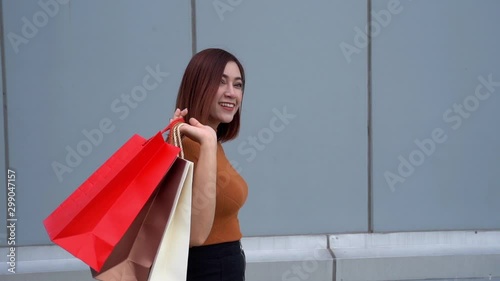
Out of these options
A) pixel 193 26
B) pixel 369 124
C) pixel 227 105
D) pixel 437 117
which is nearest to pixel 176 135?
pixel 227 105

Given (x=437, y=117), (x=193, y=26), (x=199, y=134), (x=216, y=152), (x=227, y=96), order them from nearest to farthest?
(x=199, y=134)
(x=216, y=152)
(x=227, y=96)
(x=193, y=26)
(x=437, y=117)

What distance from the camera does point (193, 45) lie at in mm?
3855

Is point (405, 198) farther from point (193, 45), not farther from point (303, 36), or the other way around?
point (193, 45)

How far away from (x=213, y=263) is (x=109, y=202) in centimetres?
46

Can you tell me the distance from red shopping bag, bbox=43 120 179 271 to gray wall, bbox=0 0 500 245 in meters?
2.53

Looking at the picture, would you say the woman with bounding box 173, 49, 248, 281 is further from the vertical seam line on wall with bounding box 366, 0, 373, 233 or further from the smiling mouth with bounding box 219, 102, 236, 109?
the vertical seam line on wall with bounding box 366, 0, 373, 233

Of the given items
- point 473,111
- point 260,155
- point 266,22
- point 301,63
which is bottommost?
point 260,155

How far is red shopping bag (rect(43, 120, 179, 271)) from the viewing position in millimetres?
1219

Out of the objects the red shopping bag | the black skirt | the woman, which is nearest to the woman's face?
the woman

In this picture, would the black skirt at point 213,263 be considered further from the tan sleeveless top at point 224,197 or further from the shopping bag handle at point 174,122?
the shopping bag handle at point 174,122

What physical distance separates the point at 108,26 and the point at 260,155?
154cm

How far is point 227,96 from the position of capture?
1640 millimetres

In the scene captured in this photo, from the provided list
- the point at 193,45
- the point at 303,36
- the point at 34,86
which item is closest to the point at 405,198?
the point at 303,36

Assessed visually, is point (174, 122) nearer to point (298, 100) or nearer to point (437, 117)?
point (298, 100)
